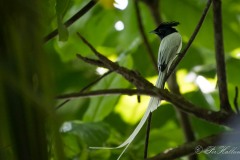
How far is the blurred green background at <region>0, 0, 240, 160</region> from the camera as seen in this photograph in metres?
0.19

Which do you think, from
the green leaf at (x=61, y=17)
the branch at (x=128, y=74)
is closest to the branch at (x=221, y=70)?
the branch at (x=128, y=74)

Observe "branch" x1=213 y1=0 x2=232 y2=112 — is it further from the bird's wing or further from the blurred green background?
the blurred green background

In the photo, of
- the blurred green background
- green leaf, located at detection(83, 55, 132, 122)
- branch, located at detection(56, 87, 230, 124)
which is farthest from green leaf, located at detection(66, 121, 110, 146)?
branch, located at detection(56, 87, 230, 124)

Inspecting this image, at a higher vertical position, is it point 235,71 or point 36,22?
point 235,71

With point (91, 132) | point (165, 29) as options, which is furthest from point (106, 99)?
point (165, 29)

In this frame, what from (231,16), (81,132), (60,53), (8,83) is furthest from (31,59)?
(231,16)

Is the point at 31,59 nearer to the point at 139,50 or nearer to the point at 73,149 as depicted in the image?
the point at 73,149

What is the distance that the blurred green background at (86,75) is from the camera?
0.19 metres

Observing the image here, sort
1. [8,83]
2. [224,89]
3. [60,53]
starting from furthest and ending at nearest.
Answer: [60,53]
[224,89]
[8,83]

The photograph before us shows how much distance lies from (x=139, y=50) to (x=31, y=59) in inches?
44.2

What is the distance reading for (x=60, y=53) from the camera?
1.23 m

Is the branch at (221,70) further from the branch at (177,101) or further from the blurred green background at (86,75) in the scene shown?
the blurred green background at (86,75)

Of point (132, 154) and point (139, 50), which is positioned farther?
point (139, 50)

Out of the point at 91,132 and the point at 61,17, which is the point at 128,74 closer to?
the point at 61,17
